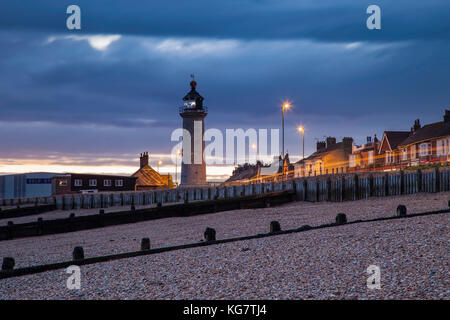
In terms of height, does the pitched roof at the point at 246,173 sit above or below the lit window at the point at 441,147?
below

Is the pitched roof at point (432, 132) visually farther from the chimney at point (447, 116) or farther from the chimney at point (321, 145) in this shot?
the chimney at point (321, 145)

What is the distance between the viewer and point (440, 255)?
27.7 feet

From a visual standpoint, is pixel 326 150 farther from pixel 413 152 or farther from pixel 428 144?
pixel 428 144

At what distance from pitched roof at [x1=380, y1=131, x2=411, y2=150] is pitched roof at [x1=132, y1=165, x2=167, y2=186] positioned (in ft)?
157

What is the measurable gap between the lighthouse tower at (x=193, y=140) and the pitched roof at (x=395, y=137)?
26.1m

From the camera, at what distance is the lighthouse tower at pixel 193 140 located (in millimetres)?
59406

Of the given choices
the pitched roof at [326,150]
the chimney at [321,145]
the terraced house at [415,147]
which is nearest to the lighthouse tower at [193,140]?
the terraced house at [415,147]

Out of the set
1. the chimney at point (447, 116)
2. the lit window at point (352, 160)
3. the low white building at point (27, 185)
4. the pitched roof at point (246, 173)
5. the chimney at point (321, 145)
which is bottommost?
the low white building at point (27, 185)

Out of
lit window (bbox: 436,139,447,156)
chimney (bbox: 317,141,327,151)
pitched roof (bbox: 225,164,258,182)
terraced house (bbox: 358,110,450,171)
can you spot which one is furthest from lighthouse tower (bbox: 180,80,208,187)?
pitched roof (bbox: 225,164,258,182)

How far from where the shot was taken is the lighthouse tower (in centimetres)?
5941

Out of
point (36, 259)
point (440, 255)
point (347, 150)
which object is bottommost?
point (36, 259)
